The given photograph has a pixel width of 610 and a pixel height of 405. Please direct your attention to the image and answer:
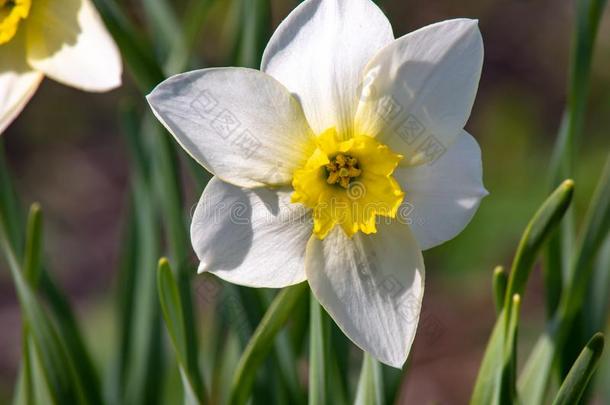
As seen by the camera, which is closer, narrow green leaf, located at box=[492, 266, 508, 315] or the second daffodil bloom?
the second daffodil bloom

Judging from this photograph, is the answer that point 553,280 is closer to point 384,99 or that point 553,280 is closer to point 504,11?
point 384,99


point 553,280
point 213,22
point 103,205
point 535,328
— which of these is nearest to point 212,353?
point 553,280

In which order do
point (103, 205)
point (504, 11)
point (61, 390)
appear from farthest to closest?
point (504, 11), point (103, 205), point (61, 390)

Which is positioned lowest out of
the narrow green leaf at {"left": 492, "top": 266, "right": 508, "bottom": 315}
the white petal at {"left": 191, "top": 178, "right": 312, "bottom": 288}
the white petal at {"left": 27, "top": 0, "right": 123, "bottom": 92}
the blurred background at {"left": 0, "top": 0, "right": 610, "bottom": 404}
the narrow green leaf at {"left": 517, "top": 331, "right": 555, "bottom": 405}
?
the blurred background at {"left": 0, "top": 0, "right": 610, "bottom": 404}

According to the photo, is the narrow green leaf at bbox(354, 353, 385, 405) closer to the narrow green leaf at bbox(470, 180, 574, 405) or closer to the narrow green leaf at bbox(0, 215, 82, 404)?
the narrow green leaf at bbox(470, 180, 574, 405)

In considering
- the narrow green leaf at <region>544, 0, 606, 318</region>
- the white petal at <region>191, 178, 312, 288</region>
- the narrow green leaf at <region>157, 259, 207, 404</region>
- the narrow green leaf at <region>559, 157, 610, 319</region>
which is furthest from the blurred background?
the white petal at <region>191, 178, 312, 288</region>

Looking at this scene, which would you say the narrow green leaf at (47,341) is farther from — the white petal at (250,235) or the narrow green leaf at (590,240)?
the narrow green leaf at (590,240)
